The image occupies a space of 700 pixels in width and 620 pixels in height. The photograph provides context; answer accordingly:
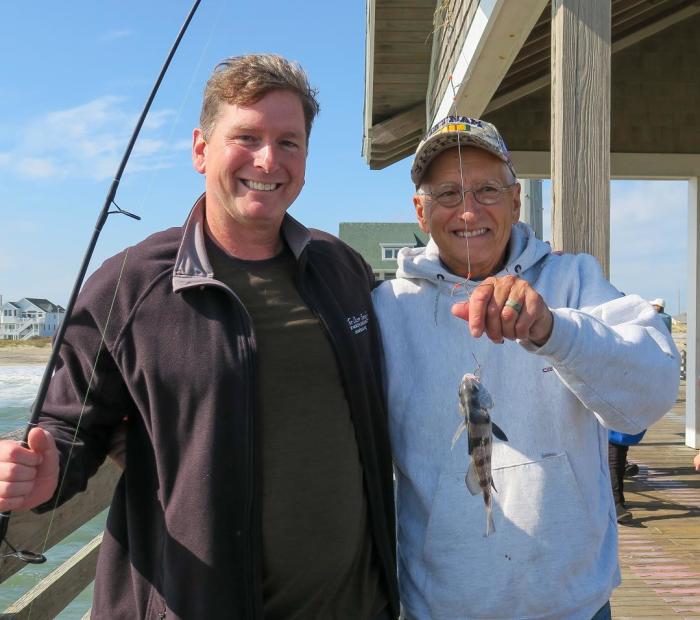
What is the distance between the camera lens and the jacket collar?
202 cm

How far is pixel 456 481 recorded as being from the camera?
6.66 ft

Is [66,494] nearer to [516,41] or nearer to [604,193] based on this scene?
[604,193]

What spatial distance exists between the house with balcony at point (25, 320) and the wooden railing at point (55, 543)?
85687mm

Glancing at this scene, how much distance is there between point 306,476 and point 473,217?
33.5 inches

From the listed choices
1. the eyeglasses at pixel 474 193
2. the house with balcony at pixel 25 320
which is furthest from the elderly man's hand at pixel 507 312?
the house with balcony at pixel 25 320

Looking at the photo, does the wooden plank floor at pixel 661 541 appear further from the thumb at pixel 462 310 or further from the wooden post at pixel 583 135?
the thumb at pixel 462 310

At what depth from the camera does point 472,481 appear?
75.4 inches

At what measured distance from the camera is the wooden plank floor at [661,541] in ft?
14.4

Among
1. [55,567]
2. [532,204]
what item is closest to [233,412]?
[532,204]

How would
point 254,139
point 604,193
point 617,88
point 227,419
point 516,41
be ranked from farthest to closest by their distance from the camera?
point 617,88
point 516,41
point 604,193
point 254,139
point 227,419

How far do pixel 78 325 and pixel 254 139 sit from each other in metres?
0.70

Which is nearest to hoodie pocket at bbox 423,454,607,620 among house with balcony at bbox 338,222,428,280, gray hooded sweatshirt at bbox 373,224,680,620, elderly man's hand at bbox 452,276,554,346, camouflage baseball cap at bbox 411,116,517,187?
gray hooded sweatshirt at bbox 373,224,680,620

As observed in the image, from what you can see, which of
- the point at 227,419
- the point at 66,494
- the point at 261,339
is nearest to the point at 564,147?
the point at 261,339

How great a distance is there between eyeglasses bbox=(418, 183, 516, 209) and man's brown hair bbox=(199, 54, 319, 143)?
0.48m
